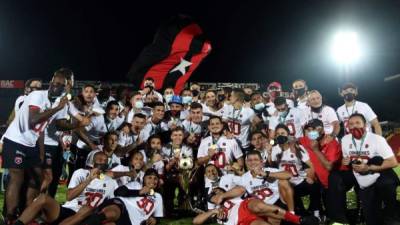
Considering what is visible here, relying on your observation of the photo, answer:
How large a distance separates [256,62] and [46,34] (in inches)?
644

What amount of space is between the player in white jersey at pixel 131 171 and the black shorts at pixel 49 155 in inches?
32.3

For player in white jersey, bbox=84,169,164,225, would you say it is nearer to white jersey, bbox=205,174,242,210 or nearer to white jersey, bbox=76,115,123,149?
white jersey, bbox=205,174,242,210

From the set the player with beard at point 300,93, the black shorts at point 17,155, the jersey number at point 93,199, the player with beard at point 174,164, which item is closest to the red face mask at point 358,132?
the player with beard at point 300,93

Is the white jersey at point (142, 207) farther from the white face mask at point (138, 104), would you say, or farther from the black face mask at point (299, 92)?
the black face mask at point (299, 92)

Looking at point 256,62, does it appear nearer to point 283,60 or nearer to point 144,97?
point 283,60

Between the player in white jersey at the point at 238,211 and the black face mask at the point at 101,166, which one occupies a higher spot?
the black face mask at the point at 101,166

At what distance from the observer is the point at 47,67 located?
110 ft

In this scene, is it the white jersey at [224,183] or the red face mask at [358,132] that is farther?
the white jersey at [224,183]

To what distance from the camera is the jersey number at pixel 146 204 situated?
→ 5637 millimetres

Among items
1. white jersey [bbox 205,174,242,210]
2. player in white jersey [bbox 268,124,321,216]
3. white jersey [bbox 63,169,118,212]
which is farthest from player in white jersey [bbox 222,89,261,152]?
white jersey [bbox 63,169,118,212]

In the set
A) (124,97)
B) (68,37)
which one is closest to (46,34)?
(68,37)

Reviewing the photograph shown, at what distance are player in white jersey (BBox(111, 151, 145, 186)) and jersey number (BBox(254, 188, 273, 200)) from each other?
161 cm

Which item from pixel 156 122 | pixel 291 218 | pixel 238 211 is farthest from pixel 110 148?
pixel 291 218

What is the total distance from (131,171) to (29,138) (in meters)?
1.50
